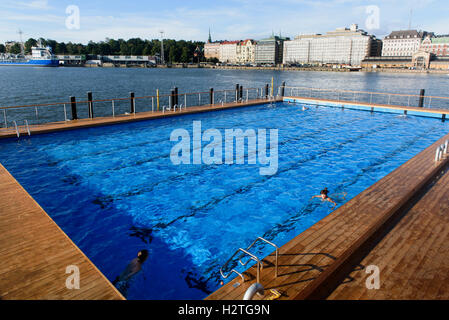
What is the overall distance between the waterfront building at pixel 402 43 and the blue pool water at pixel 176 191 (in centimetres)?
17787

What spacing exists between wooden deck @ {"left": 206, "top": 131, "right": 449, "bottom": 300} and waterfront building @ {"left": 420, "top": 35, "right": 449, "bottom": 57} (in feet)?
590

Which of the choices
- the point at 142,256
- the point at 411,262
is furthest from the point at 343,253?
the point at 142,256

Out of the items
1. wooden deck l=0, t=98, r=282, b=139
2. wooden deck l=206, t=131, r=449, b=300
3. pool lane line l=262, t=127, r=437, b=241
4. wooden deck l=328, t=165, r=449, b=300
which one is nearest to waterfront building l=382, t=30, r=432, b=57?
wooden deck l=0, t=98, r=282, b=139

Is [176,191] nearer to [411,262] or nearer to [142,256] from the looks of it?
[142,256]

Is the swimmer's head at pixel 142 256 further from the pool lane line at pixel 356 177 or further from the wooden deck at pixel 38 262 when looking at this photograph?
the pool lane line at pixel 356 177

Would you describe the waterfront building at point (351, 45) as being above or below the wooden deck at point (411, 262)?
above

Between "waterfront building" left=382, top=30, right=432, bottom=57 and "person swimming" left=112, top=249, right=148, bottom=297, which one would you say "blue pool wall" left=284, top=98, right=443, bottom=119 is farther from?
"waterfront building" left=382, top=30, right=432, bottom=57

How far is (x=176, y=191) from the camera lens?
10.3 m

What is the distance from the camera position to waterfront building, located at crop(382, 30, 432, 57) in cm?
16488

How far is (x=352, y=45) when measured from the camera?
611 ft

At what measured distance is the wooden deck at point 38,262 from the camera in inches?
182

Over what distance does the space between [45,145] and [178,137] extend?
6.23 meters

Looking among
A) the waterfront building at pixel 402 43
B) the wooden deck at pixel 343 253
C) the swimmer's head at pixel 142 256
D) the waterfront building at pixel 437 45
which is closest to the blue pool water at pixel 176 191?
the swimmer's head at pixel 142 256

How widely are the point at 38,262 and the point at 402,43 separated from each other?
201 meters
